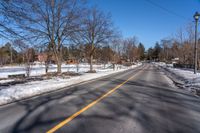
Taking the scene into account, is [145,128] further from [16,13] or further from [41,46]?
[41,46]

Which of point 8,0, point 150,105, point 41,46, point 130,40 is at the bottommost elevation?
point 150,105

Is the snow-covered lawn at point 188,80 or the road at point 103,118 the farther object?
the snow-covered lawn at point 188,80

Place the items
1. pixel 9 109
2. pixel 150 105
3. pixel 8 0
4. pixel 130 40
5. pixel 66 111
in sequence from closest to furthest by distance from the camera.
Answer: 1. pixel 66 111
2. pixel 9 109
3. pixel 150 105
4. pixel 8 0
5. pixel 130 40

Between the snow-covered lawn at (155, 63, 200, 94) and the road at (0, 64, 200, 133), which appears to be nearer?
the road at (0, 64, 200, 133)

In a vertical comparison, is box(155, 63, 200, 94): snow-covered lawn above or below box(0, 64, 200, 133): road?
below

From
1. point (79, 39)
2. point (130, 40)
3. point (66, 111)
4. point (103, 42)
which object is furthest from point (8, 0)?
point (130, 40)

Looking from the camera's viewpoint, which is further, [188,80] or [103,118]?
[188,80]

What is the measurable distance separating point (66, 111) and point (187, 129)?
383cm

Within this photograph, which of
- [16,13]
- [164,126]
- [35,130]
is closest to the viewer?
[35,130]

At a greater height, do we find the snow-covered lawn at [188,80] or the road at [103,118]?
the road at [103,118]

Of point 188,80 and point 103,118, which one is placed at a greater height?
point 103,118

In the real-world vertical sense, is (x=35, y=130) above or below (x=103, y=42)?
below

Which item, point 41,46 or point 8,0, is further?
point 41,46

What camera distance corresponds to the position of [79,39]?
2475 centimetres
